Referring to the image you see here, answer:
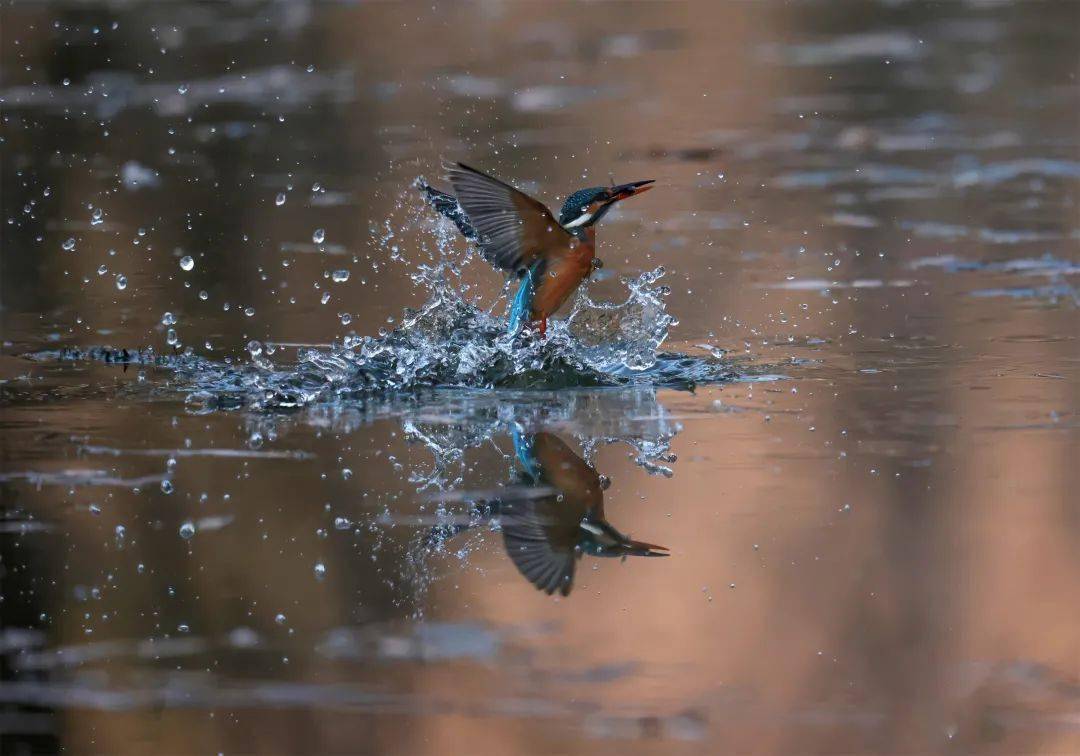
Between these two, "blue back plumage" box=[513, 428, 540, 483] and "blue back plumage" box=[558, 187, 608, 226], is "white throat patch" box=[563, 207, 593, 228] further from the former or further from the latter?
"blue back plumage" box=[513, 428, 540, 483]

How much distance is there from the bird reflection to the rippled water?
0.05ft

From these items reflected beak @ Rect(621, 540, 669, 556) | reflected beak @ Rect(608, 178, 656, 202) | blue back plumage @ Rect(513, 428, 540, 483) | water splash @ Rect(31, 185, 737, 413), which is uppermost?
reflected beak @ Rect(608, 178, 656, 202)

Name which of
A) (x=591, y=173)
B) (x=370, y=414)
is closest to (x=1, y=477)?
(x=370, y=414)

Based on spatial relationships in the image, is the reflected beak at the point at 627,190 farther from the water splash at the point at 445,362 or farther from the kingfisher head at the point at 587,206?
the water splash at the point at 445,362

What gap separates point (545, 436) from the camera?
5086mm

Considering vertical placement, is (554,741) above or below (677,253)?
above

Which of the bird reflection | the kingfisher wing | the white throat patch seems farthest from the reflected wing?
the white throat patch

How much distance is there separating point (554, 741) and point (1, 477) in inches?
88.7

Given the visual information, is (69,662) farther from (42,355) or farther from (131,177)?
(131,177)

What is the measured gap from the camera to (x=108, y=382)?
19.7ft

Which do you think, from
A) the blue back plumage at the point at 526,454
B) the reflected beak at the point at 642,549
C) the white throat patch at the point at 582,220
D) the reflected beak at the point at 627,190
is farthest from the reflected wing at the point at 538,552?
the white throat patch at the point at 582,220

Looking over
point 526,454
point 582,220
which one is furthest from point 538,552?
point 582,220

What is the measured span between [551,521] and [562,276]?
2049 millimetres

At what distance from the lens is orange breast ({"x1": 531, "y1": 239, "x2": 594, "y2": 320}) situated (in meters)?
6.12
